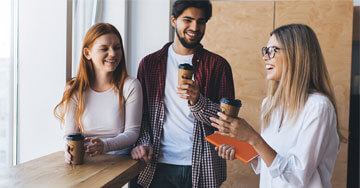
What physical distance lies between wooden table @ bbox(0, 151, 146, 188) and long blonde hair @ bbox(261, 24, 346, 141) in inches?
30.1

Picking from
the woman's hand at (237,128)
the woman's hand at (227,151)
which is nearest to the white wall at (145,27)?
the woman's hand at (227,151)

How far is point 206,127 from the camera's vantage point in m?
1.77

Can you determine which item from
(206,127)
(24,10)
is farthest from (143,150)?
Answer: (24,10)

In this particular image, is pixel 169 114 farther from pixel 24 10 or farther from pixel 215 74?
pixel 24 10

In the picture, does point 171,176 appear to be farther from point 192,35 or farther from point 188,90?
point 192,35

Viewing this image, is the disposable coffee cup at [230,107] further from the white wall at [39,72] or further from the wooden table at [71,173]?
the white wall at [39,72]

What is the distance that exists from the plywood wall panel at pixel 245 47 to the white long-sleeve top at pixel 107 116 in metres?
1.63

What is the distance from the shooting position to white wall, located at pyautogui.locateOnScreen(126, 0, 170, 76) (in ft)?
10.6

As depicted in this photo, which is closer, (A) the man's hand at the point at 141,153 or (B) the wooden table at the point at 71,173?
(B) the wooden table at the point at 71,173

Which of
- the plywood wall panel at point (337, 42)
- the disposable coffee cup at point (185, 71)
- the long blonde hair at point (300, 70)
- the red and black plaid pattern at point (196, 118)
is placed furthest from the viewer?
the plywood wall panel at point (337, 42)

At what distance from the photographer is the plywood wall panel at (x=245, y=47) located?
2.98m

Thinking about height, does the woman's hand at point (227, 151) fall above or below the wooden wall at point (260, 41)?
below

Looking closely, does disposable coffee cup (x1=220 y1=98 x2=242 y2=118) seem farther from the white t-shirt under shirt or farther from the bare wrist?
the white t-shirt under shirt

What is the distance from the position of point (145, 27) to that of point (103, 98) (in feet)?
5.92
